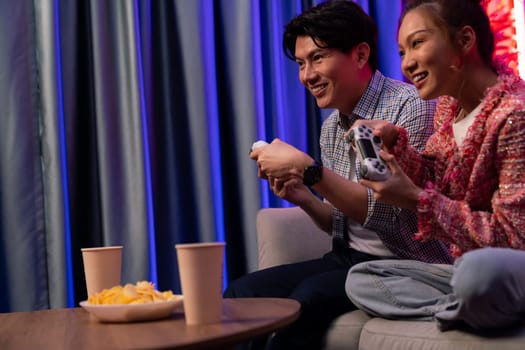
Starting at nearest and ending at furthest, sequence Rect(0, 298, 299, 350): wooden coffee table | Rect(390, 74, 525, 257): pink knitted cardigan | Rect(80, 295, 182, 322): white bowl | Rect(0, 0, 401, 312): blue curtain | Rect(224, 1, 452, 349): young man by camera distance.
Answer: Rect(0, 298, 299, 350): wooden coffee table
Rect(80, 295, 182, 322): white bowl
Rect(390, 74, 525, 257): pink knitted cardigan
Rect(224, 1, 452, 349): young man
Rect(0, 0, 401, 312): blue curtain

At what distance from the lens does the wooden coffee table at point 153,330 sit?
3.05 feet

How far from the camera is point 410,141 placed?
1.70 m

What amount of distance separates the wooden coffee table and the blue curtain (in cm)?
112

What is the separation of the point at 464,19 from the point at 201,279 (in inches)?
31.2

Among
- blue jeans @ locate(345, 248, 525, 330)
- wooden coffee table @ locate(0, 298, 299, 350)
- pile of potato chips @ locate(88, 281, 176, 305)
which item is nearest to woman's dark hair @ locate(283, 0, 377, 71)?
blue jeans @ locate(345, 248, 525, 330)

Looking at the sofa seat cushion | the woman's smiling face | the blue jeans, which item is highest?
the woman's smiling face

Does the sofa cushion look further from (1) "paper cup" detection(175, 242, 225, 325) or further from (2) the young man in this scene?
(1) "paper cup" detection(175, 242, 225, 325)

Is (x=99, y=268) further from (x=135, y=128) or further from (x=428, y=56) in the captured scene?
(x=135, y=128)

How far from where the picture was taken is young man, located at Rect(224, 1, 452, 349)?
5.17ft

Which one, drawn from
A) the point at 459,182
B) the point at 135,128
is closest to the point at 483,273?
the point at 459,182

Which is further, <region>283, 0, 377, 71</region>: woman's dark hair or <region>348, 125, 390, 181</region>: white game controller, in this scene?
<region>283, 0, 377, 71</region>: woman's dark hair

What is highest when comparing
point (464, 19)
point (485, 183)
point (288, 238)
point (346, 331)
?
point (464, 19)

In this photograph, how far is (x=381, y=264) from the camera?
143cm

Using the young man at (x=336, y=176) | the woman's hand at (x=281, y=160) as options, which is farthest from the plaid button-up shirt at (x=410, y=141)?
the woman's hand at (x=281, y=160)
